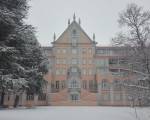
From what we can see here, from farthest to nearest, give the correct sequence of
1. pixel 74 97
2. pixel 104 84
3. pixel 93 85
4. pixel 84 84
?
pixel 84 84, pixel 93 85, pixel 104 84, pixel 74 97

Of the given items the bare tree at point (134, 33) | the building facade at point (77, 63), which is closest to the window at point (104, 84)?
the building facade at point (77, 63)

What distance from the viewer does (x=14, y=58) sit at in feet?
44.8

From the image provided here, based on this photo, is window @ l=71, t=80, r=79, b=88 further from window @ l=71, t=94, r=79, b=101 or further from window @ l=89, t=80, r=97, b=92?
window @ l=89, t=80, r=97, b=92

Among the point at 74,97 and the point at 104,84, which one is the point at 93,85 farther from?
the point at 74,97

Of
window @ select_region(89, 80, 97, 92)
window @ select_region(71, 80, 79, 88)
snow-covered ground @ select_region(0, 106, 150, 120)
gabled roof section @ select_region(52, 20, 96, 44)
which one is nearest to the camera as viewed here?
snow-covered ground @ select_region(0, 106, 150, 120)

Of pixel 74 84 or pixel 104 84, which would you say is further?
pixel 74 84

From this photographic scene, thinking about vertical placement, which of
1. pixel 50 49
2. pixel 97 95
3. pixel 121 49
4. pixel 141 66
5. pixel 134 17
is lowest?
pixel 97 95

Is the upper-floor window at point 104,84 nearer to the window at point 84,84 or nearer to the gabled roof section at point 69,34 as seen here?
the window at point 84,84

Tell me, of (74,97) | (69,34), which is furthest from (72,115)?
(69,34)

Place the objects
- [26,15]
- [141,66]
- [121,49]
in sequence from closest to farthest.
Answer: [141,66], [26,15], [121,49]

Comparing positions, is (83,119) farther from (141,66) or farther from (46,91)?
(46,91)

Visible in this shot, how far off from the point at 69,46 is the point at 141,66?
151 ft

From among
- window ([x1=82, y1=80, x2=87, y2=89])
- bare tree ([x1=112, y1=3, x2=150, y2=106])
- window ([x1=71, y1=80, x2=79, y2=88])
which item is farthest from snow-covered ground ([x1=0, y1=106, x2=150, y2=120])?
window ([x1=82, y1=80, x2=87, y2=89])

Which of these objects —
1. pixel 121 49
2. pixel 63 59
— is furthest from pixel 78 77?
pixel 121 49
